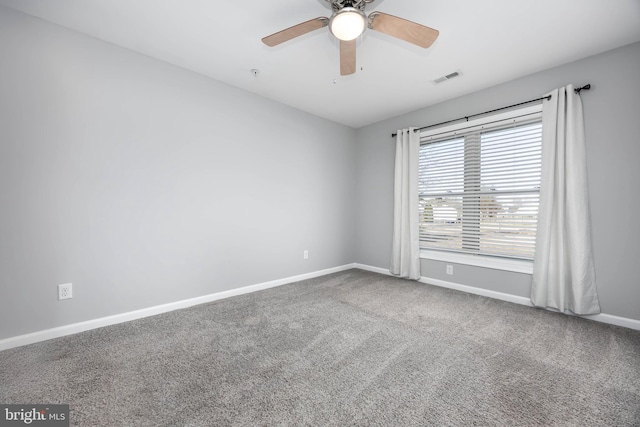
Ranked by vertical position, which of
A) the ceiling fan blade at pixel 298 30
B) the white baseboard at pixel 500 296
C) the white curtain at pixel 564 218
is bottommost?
the white baseboard at pixel 500 296

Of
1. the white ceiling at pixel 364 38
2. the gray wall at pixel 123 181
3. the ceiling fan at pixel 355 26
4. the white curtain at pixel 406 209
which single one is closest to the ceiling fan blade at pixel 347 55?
the ceiling fan at pixel 355 26

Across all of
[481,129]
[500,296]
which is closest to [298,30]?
[481,129]

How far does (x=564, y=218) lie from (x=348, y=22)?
2727 millimetres

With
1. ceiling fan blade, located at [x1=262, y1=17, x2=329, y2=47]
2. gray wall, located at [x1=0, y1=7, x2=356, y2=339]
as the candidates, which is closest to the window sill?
gray wall, located at [x1=0, y1=7, x2=356, y2=339]

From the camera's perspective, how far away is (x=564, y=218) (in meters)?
2.58

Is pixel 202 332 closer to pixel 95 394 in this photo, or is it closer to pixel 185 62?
pixel 95 394

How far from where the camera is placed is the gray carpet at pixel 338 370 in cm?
134

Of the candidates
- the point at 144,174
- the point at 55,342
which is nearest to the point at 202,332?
the point at 55,342

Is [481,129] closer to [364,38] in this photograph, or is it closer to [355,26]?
[364,38]

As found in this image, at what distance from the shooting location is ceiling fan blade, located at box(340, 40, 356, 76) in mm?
1878

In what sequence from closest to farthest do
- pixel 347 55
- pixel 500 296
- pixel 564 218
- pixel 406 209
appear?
pixel 347 55 < pixel 564 218 < pixel 500 296 < pixel 406 209

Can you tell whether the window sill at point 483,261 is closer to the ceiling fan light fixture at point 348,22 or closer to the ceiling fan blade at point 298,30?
the ceiling fan light fixture at point 348,22

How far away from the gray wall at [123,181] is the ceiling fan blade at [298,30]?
1442mm

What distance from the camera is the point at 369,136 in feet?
14.8
